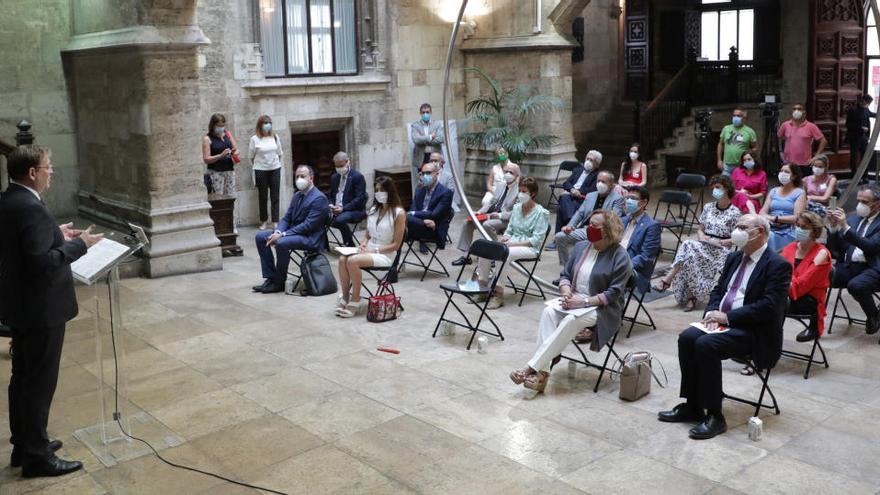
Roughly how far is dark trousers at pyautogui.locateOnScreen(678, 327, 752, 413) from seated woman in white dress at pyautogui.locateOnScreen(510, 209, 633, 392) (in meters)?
0.74

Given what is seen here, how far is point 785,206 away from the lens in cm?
A: 978

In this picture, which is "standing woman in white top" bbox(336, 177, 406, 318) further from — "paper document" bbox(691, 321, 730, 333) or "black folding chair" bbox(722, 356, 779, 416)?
"black folding chair" bbox(722, 356, 779, 416)

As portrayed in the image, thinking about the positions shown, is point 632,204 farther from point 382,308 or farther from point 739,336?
point 739,336

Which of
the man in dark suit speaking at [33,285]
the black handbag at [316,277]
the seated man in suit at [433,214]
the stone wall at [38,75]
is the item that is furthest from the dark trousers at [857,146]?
the man in dark suit speaking at [33,285]

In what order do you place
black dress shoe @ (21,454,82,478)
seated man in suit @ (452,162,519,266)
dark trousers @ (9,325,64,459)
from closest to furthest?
dark trousers @ (9,325,64,459) → black dress shoe @ (21,454,82,478) → seated man in suit @ (452,162,519,266)

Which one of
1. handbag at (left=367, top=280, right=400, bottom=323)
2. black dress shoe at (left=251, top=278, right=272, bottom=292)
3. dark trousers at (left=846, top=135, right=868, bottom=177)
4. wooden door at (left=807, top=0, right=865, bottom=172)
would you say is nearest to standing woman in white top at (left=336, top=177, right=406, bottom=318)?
handbag at (left=367, top=280, right=400, bottom=323)

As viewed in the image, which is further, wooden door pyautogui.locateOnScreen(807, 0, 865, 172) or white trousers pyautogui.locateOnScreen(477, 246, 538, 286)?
wooden door pyautogui.locateOnScreen(807, 0, 865, 172)

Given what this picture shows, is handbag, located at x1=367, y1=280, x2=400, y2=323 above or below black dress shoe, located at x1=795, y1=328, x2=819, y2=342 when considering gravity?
above

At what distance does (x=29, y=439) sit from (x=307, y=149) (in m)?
9.31

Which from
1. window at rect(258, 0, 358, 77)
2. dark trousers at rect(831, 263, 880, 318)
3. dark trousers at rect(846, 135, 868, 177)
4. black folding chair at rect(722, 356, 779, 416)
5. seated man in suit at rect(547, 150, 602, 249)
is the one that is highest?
window at rect(258, 0, 358, 77)

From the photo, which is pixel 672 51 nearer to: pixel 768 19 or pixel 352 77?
pixel 768 19

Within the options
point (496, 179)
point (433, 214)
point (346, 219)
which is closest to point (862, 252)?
point (433, 214)

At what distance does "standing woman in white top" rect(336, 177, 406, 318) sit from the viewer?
8.91 m

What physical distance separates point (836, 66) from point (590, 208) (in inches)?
355
